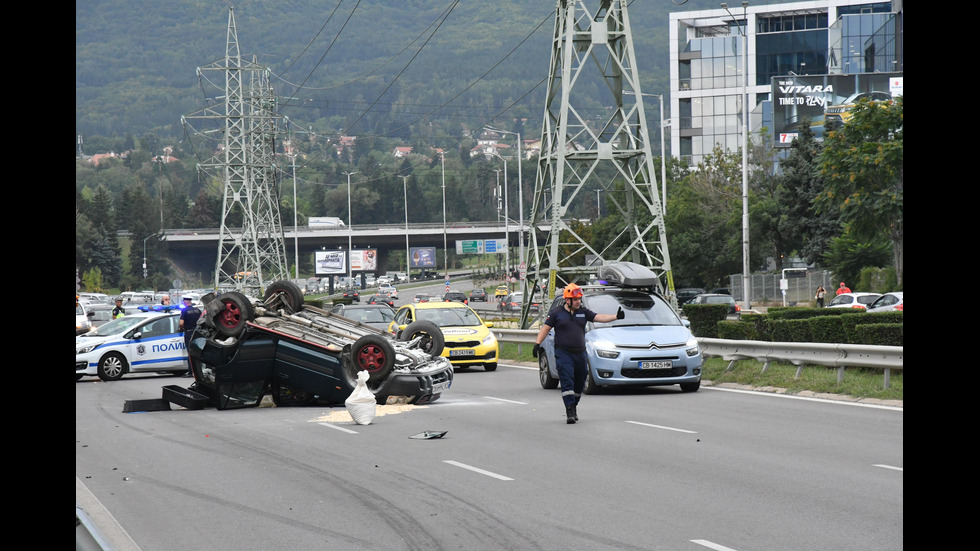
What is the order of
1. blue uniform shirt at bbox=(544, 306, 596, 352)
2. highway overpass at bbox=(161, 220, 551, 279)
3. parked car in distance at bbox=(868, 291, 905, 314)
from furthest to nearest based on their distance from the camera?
highway overpass at bbox=(161, 220, 551, 279) → parked car in distance at bbox=(868, 291, 905, 314) → blue uniform shirt at bbox=(544, 306, 596, 352)

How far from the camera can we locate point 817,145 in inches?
2474

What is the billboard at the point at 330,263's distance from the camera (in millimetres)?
109350

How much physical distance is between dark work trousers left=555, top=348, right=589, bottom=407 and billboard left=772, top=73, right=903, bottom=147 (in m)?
76.1

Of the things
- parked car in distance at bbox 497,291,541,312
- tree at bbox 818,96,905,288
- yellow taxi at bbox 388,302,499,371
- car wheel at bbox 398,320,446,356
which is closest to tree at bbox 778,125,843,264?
tree at bbox 818,96,905,288

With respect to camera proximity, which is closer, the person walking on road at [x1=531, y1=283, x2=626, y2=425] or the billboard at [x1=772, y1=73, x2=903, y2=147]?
the person walking on road at [x1=531, y1=283, x2=626, y2=425]

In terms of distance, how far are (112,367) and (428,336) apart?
9621 millimetres

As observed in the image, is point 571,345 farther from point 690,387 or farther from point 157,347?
point 157,347

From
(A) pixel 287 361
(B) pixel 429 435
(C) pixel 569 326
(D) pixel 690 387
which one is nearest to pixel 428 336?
(A) pixel 287 361

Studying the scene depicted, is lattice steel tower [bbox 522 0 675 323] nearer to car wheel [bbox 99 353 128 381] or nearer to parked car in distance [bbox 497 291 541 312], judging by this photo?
car wheel [bbox 99 353 128 381]

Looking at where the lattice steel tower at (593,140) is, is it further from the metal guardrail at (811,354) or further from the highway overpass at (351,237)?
the highway overpass at (351,237)

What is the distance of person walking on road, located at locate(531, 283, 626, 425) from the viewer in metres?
14.0

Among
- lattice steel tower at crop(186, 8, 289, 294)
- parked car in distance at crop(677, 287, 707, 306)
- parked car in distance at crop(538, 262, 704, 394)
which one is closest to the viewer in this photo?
parked car in distance at crop(538, 262, 704, 394)
